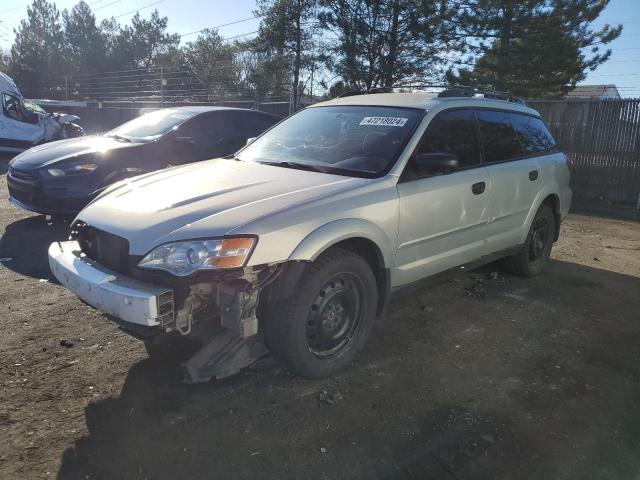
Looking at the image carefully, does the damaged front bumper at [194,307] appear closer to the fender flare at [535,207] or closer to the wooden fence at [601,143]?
the fender flare at [535,207]

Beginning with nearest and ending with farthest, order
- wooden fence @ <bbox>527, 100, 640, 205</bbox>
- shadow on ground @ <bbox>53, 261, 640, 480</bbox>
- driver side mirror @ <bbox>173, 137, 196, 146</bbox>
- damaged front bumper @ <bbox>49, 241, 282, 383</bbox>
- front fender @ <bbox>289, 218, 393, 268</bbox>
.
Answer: shadow on ground @ <bbox>53, 261, 640, 480</bbox>
damaged front bumper @ <bbox>49, 241, 282, 383</bbox>
front fender @ <bbox>289, 218, 393, 268</bbox>
driver side mirror @ <bbox>173, 137, 196, 146</bbox>
wooden fence @ <bbox>527, 100, 640, 205</bbox>

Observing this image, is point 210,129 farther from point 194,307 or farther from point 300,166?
point 194,307

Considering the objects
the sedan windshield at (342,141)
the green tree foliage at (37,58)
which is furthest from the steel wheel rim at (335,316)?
the green tree foliage at (37,58)

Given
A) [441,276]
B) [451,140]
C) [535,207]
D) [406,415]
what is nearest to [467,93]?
[451,140]

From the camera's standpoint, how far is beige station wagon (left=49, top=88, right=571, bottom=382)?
284 cm

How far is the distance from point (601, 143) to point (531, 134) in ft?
19.6

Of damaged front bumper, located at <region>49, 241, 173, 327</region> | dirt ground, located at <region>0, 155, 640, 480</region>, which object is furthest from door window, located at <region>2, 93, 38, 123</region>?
damaged front bumper, located at <region>49, 241, 173, 327</region>

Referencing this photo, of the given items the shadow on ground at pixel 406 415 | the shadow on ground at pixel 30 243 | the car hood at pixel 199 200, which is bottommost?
the shadow on ground at pixel 406 415

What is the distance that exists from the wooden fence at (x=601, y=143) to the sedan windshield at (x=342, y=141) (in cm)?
782

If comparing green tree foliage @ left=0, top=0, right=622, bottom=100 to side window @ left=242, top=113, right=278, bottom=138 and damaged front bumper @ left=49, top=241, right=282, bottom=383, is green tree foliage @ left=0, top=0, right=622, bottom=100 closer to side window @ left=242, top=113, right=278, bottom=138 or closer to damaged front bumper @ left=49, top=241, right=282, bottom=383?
side window @ left=242, top=113, right=278, bottom=138

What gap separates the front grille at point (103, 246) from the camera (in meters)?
3.02

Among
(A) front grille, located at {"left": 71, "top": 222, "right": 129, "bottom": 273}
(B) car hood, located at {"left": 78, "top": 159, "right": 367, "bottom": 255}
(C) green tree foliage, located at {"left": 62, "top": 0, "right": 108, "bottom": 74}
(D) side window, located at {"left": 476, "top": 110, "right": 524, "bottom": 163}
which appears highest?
(C) green tree foliage, located at {"left": 62, "top": 0, "right": 108, "bottom": 74}

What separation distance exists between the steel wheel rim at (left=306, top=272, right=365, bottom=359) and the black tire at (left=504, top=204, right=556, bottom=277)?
Answer: 2.58 meters

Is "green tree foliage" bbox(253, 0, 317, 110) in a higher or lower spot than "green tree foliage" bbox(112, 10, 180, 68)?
lower
